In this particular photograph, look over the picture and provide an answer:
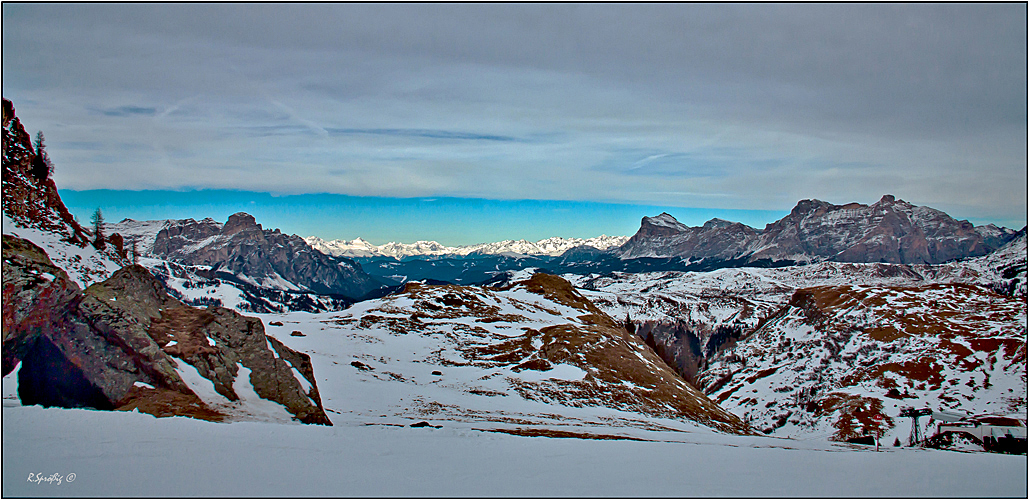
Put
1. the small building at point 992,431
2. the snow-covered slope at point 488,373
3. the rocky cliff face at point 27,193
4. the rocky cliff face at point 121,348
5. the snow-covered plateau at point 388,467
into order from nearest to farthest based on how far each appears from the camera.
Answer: the snow-covered plateau at point 388,467
the rocky cliff face at point 121,348
the rocky cliff face at point 27,193
the snow-covered slope at point 488,373
the small building at point 992,431

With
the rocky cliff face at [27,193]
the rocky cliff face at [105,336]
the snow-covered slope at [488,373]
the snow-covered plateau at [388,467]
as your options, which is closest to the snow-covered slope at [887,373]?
the snow-covered slope at [488,373]

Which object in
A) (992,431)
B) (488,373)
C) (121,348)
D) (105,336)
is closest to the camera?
(105,336)

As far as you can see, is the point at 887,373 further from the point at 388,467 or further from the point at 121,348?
the point at 121,348

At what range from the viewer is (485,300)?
139625 millimetres

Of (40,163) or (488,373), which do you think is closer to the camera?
(40,163)

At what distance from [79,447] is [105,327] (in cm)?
1353

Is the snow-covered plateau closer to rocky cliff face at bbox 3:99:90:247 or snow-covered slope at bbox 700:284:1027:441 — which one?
rocky cliff face at bbox 3:99:90:247

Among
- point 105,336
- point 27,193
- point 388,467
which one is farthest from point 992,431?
point 27,193

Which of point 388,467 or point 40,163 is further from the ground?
point 40,163

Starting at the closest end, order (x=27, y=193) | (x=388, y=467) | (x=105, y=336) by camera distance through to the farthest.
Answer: (x=388, y=467) → (x=105, y=336) → (x=27, y=193)

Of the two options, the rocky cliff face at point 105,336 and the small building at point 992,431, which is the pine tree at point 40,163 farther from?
the small building at point 992,431

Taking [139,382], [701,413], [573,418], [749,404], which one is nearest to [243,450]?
[139,382]

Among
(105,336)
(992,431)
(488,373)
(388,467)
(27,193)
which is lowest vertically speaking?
(992,431)

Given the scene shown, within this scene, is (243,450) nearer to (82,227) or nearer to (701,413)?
(82,227)
